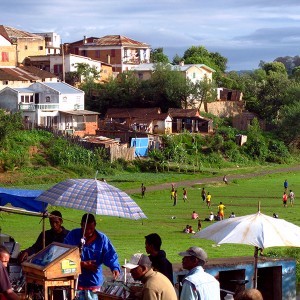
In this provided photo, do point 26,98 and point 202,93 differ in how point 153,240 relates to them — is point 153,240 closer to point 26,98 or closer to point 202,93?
point 26,98

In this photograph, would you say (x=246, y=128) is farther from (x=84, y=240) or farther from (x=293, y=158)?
(x=84, y=240)

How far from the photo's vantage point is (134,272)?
10.6 meters

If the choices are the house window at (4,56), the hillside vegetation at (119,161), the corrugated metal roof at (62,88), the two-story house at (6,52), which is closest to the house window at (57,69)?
the two-story house at (6,52)

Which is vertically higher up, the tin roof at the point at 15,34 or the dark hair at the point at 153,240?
the tin roof at the point at 15,34

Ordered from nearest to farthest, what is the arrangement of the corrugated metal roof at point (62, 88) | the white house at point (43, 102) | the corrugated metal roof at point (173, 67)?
the white house at point (43, 102) → the corrugated metal roof at point (62, 88) → the corrugated metal roof at point (173, 67)

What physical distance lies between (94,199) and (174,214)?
33.5 m

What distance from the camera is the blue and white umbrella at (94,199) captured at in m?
13.6

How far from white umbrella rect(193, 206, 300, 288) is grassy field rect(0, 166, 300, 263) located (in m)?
9.56

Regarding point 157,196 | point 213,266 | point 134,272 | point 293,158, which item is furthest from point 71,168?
point 134,272

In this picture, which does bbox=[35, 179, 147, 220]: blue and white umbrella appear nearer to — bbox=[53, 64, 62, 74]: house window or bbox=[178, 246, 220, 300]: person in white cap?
bbox=[178, 246, 220, 300]: person in white cap

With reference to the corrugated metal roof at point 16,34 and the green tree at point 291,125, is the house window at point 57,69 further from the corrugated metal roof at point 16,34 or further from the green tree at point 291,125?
the green tree at point 291,125

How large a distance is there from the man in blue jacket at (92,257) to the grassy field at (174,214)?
966 cm

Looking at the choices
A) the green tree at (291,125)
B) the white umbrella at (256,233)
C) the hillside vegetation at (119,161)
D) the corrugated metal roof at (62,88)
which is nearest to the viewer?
the white umbrella at (256,233)

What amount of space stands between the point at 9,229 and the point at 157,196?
1899 centimetres
